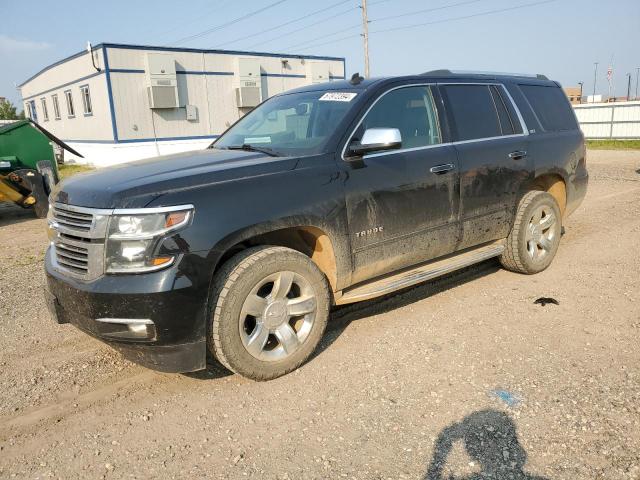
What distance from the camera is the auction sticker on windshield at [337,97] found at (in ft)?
12.9

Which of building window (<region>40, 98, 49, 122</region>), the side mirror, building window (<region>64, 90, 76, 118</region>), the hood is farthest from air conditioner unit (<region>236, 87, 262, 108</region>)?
the side mirror

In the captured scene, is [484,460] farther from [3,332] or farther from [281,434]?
[3,332]

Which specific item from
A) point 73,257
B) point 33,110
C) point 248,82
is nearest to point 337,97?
point 73,257

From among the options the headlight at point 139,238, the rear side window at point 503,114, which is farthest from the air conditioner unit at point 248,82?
the headlight at point 139,238

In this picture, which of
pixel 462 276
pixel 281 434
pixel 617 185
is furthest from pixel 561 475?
pixel 617 185

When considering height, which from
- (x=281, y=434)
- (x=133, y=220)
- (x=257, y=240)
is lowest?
(x=281, y=434)

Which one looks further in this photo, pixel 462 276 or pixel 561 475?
pixel 462 276

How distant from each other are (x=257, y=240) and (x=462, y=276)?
2746 millimetres

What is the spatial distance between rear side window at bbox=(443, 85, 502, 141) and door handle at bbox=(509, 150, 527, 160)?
0.22 metres

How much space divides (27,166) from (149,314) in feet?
30.9

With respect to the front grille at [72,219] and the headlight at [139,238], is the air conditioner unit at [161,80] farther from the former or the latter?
the headlight at [139,238]

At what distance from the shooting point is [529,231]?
505 cm

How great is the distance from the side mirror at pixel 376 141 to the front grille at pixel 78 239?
1.73 meters

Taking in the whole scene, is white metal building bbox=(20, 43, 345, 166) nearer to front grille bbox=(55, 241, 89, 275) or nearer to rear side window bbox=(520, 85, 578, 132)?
rear side window bbox=(520, 85, 578, 132)
